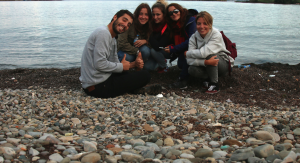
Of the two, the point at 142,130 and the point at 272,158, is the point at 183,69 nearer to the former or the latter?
the point at 142,130

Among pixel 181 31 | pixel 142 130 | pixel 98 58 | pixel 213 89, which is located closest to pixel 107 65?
pixel 98 58

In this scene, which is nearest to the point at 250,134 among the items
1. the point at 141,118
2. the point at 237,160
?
the point at 237,160

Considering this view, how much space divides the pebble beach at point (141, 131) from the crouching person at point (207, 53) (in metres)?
0.85

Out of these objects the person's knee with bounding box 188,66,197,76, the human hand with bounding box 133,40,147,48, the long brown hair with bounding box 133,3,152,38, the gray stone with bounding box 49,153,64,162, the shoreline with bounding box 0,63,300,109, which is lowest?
the shoreline with bounding box 0,63,300,109

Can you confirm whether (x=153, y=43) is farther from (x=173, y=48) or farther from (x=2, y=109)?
(x=2, y=109)

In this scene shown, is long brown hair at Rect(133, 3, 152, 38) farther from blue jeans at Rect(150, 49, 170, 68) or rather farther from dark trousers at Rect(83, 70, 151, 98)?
dark trousers at Rect(83, 70, 151, 98)

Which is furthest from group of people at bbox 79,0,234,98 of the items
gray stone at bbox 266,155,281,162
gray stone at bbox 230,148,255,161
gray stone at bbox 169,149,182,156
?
gray stone at bbox 266,155,281,162

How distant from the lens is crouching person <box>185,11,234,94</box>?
4973 mm

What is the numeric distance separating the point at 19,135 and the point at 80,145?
0.79m

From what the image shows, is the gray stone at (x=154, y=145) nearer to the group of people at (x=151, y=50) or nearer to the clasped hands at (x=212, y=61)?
the group of people at (x=151, y=50)

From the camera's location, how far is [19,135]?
2.83 m

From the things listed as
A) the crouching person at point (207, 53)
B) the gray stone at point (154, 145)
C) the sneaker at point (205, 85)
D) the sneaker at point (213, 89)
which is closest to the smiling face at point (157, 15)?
the crouching person at point (207, 53)

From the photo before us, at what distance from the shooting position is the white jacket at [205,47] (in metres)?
5.07

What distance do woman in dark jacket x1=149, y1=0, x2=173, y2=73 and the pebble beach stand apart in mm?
1859
